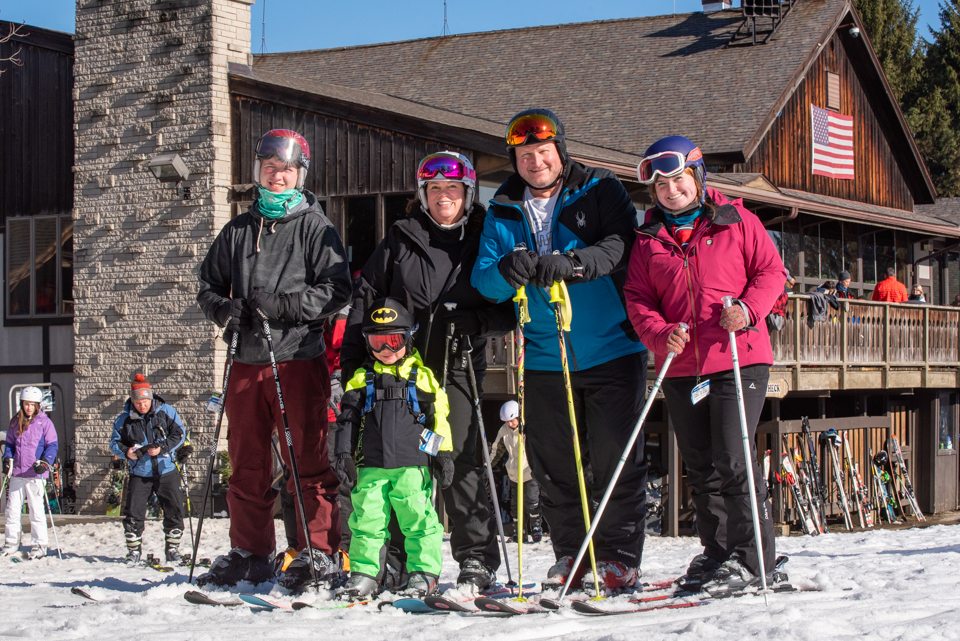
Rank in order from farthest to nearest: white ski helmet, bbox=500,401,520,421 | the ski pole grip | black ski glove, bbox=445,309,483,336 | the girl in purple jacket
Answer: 1. white ski helmet, bbox=500,401,520,421
2. the girl in purple jacket
3. black ski glove, bbox=445,309,483,336
4. the ski pole grip

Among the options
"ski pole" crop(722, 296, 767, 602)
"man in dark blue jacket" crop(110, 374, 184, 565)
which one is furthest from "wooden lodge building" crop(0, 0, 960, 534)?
"ski pole" crop(722, 296, 767, 602)

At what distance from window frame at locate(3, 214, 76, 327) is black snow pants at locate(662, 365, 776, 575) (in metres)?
14.5

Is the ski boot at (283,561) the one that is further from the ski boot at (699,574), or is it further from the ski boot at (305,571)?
the ski boot at (699,574)

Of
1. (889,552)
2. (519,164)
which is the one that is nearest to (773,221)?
(889,552)

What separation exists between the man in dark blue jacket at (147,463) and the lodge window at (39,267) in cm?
814

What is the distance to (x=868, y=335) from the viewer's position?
16.4 m

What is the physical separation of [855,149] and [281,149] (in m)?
20.5

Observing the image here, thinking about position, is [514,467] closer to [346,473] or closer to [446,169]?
[346,473]

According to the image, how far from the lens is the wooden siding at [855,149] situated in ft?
67.9

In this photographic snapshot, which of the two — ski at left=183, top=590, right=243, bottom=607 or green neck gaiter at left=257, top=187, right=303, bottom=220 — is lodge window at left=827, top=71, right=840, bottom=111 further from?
ski at left=183, top=590, right=243, bottom=607

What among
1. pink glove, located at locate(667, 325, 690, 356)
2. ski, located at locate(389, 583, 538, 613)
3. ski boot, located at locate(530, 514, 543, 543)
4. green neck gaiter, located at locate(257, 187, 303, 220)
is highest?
green neck gaiter, located at locate(257, 187, 303, 220)

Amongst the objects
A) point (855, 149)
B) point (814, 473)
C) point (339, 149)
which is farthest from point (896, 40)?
point (339, 149)

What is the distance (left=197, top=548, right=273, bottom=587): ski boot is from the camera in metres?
5.21

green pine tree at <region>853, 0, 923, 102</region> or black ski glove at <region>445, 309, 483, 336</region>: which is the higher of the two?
green pine tree at <region>853, 0, 923, 102</region>
